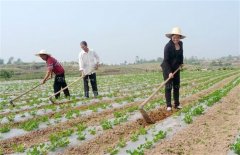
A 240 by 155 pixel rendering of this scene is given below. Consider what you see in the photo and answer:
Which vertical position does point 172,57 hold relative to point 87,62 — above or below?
above

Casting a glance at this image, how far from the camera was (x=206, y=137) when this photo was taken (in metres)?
6.36

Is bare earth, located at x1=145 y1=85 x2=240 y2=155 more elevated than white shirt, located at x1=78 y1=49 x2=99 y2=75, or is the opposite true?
white shirt, located at x1=78 y1=49 x2=99 y2=75

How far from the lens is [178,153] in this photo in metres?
5.55

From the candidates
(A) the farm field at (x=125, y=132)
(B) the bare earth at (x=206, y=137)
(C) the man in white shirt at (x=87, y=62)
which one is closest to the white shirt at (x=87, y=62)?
(C) the man in white shirt at (x=87, y=62)

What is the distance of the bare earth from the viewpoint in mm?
5656

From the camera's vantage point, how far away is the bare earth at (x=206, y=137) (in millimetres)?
5656

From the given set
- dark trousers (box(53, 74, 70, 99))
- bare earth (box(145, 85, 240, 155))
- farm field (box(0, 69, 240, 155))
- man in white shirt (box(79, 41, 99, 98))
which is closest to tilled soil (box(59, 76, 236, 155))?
farm field (box(0, 69, 240, 155))

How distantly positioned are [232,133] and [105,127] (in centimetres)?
252

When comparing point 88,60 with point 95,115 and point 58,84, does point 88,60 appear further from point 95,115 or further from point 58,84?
point 95,115

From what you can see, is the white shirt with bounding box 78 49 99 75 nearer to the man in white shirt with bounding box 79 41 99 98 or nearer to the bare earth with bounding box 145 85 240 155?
the man in white shirt with bounding box 79 41 99 98

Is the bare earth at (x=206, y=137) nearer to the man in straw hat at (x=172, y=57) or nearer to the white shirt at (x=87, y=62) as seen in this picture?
the man in straw hat at (x=172, y=57)

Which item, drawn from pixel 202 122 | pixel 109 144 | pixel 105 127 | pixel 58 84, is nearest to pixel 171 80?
pixel 202 122

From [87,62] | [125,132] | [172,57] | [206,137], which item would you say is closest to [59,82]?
[87,62]

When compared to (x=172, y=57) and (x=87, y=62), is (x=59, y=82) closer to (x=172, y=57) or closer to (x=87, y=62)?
(x=87, y=62)
